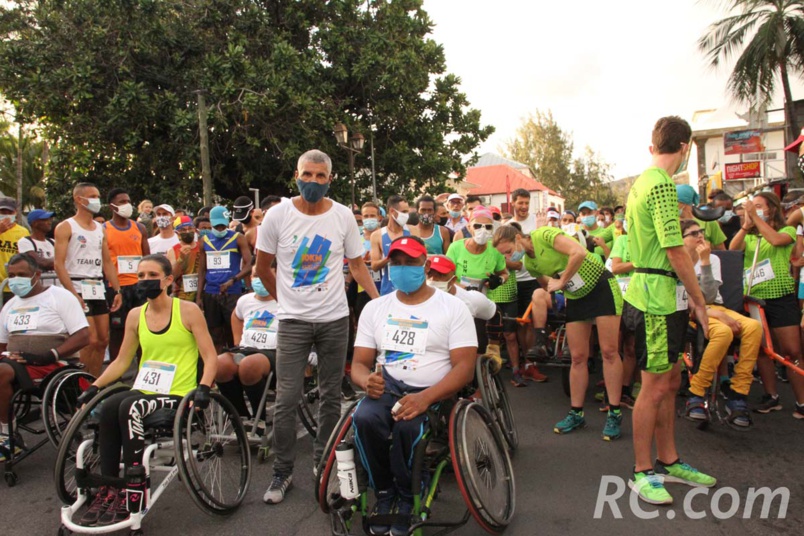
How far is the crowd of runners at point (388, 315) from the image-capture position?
3238mm

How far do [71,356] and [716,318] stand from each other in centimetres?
542

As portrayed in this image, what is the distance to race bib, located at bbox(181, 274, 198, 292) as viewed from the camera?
6.60 m

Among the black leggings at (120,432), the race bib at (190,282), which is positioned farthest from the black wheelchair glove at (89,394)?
the race bib at (190,282)

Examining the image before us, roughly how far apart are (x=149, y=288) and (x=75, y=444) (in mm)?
1101

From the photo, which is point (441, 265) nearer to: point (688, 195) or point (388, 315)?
point (388, 315)

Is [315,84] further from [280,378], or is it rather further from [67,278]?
[280,378]

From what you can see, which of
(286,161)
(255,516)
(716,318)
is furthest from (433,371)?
(286,161)

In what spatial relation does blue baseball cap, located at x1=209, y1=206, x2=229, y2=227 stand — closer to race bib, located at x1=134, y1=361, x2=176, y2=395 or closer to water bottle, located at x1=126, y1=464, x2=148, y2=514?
race bib, located at x1=134, y1=361, x2=176, y2=395

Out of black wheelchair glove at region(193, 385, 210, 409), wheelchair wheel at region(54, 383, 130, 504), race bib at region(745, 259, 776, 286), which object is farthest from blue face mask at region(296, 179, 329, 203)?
race bib at region(745, 259, 776, 286)

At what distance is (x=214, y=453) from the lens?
3.59 metres

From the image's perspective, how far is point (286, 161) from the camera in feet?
56.1

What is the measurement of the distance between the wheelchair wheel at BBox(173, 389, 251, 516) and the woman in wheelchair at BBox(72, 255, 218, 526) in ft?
0.55

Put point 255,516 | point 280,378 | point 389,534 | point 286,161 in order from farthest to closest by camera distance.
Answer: point 286,161 < point 280,378 < point 255,516 < point 389,534

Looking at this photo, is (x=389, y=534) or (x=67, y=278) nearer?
(x=389, y=534)
